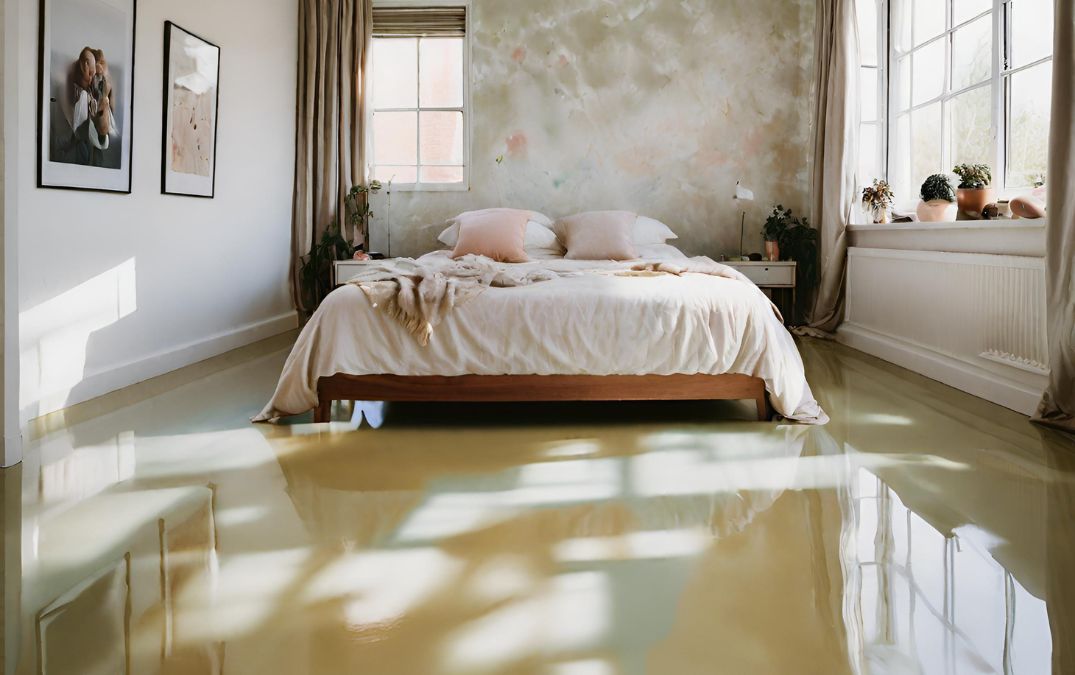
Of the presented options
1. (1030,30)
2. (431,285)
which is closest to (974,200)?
(1030,30)

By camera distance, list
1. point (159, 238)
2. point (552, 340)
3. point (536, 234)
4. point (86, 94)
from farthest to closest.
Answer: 1. point (536, 234)
2. point (159, 238)
3. point (86, 94)
4. point (552, 340)

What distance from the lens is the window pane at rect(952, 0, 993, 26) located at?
4.25 m

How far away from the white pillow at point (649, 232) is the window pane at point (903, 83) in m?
1.71

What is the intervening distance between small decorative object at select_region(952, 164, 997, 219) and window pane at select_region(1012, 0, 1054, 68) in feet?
1.77

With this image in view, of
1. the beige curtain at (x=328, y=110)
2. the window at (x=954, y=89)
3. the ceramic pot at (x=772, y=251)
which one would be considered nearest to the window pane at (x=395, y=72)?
the beige curtain at (x=328, y=110)

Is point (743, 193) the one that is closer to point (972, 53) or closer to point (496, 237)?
point (972, 53)

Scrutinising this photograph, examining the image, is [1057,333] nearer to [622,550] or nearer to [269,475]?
[622,550]

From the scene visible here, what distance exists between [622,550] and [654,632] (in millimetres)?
408

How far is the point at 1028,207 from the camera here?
3402 mm

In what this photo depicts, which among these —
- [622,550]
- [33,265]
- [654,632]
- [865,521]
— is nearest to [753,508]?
[865,521]

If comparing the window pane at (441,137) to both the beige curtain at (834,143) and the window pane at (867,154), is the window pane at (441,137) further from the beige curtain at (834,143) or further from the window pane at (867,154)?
the window pane at (867,154)

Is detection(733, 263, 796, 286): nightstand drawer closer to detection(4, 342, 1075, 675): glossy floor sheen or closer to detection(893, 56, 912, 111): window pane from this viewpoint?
detection(893, 56, 912, 111): window pane

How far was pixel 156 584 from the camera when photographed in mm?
1765

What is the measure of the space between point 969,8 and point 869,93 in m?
1.24
